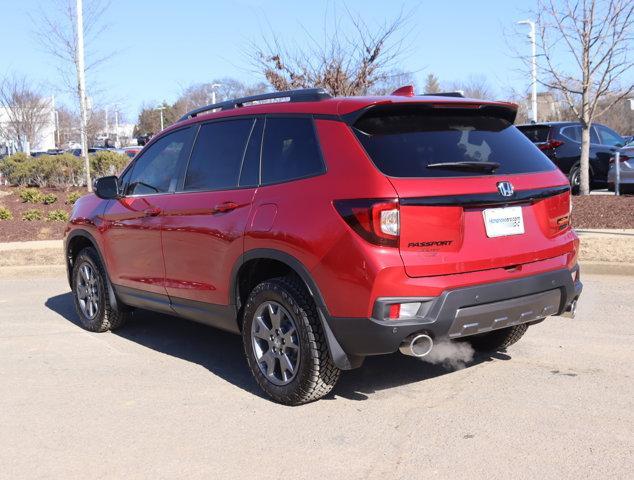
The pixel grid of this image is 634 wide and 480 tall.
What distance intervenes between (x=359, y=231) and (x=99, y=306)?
348 cm

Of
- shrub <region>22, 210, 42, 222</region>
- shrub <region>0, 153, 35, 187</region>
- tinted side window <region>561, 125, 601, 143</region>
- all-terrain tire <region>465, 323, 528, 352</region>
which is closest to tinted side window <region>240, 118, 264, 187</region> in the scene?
all-terrain tire <region>465, 323, 528, 352</region>

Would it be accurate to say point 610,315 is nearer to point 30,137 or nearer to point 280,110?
point 280,110

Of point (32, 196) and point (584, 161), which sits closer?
point (584, 161)

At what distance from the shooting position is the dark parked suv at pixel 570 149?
16250 millimetres

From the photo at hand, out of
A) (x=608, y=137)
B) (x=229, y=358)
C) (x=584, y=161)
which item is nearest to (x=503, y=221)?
(x=229, y=358)

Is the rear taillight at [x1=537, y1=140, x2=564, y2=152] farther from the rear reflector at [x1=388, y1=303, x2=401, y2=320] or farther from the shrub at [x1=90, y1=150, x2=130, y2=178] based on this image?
the rear reflector at [x1=388, y1=303, x2=401, y2=320]

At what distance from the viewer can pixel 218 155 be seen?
5324 millimetres

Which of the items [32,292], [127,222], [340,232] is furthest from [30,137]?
[340,232]

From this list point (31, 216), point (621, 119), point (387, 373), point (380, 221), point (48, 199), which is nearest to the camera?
point (380, 221)

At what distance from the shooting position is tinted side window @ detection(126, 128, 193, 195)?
18.8ft

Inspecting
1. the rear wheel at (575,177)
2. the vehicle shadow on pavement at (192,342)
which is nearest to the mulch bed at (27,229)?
the vehicle shadow on pavement at (192,342)

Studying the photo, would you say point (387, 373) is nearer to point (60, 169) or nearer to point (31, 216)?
point (31, 216)

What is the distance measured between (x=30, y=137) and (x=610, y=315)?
129ft

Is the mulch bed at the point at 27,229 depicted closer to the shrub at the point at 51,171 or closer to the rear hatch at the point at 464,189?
the shrub at the point at 51,171
